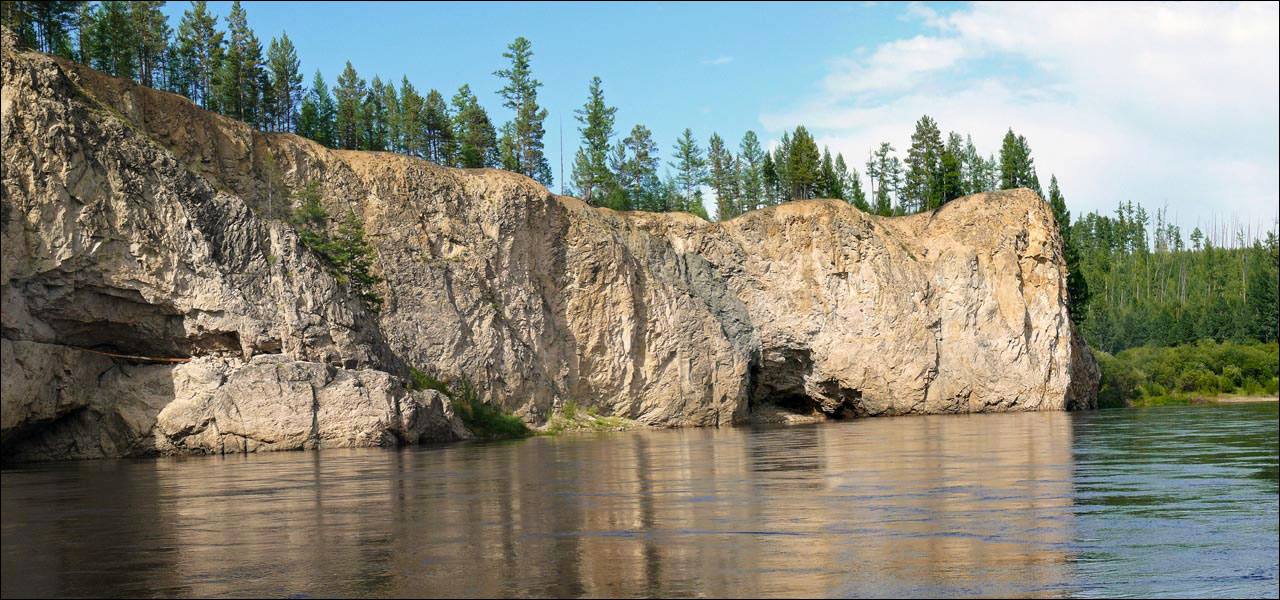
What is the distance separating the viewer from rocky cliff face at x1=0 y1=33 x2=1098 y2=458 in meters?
35.6

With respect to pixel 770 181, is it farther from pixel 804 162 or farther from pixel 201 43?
pixel 201 43

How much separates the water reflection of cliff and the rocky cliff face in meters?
11.4

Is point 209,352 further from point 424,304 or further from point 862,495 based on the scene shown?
point 862,495

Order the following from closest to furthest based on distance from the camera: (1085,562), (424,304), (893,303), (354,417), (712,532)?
(1085,562) → (712,532) → (354,417) → (424,304) → (893,303)

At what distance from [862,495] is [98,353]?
1167 inches

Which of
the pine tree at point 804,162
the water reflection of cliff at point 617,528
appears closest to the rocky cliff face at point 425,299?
the water reflection of cliff at point 617,528

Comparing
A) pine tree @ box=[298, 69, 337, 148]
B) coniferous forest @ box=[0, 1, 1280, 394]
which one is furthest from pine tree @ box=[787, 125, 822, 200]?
pine tree @ box=[298, 69, 337, 148]

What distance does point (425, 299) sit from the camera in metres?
53.0

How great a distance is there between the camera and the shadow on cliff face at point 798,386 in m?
68.1

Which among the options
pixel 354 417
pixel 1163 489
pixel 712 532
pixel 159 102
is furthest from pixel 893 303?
pixel 712 532

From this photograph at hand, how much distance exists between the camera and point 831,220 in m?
70.1

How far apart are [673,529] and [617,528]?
0.80 meters

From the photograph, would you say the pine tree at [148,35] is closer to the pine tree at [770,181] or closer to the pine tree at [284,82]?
the pine tree at [284,82]

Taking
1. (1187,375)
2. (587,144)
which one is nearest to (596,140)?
(587,144)
